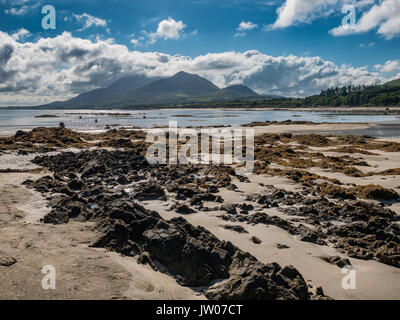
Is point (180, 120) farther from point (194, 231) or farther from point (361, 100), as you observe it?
point (361, 100)

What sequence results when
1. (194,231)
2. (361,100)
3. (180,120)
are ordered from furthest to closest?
(361,100)
(180,120)
(194,231)

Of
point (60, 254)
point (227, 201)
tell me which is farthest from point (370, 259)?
point (60, 254)

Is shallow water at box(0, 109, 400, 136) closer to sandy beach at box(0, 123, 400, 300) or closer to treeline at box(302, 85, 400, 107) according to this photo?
sandy beach at box(0, 123, 400, 300)

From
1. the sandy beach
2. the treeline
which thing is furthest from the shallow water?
the treeline

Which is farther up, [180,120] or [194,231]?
[180,120]

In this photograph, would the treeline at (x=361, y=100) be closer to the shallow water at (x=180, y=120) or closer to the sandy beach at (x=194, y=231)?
the shallow water at (x=180, y=120)

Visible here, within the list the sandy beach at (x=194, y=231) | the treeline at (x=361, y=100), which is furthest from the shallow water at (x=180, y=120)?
the treeline at (x=361, y=100)

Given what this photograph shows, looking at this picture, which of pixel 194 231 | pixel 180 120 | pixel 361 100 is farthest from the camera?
pixel 361 100

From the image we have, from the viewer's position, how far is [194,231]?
972 cm

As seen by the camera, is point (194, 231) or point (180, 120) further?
point (180, 120)

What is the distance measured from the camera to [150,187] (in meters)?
16.5

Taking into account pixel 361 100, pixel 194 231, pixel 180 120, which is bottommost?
pixel 194 231

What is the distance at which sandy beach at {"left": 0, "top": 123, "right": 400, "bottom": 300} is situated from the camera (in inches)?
291

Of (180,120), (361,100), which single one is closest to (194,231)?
(180,120)
